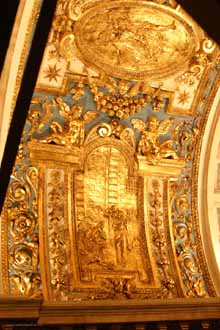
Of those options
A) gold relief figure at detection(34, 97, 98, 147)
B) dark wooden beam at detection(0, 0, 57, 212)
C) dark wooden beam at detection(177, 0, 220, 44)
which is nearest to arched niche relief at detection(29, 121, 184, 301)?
gold relief figure at detection(34, 97, 98, 147)

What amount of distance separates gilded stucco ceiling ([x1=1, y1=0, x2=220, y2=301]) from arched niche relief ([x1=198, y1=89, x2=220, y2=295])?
11 centimetres

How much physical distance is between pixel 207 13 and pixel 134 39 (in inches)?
245

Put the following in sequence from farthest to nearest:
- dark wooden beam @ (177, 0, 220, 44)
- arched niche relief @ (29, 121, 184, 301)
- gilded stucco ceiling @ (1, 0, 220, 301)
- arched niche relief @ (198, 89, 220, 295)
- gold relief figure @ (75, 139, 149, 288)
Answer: arched niche relief @ (198, 89, 220, 295) < gold relief figure @ (75, 139, 149, 288) < arched niche relief @ (29, 121, 184, 301) < gilded stucco ceiling @ (1, 0, 220, 301) < dark wooden beam @ (177, 0, 220, 44)

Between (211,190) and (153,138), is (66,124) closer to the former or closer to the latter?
(153,138)

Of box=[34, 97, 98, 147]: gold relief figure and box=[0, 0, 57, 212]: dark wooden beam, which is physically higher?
box=[34, 97, 98, 147]: gold relief figure

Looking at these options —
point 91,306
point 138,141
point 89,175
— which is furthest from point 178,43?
point 91,306

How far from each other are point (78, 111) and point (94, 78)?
1.84 ft

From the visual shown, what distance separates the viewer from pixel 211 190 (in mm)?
8961

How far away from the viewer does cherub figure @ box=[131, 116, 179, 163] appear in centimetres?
852

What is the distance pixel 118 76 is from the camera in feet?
26.1

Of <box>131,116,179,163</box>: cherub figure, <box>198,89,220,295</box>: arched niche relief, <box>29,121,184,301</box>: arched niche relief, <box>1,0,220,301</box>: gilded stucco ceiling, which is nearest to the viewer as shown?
<box>1,0,220,301</box>: gilded stucco ceiling

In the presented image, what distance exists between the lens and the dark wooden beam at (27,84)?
154cm

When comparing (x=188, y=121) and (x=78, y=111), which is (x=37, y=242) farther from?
(x=188, y=121)

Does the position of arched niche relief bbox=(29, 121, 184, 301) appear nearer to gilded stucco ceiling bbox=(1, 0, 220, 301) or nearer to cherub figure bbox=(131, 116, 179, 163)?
gilded stucco ceiling bbox=(1, 0, 220, 301)
